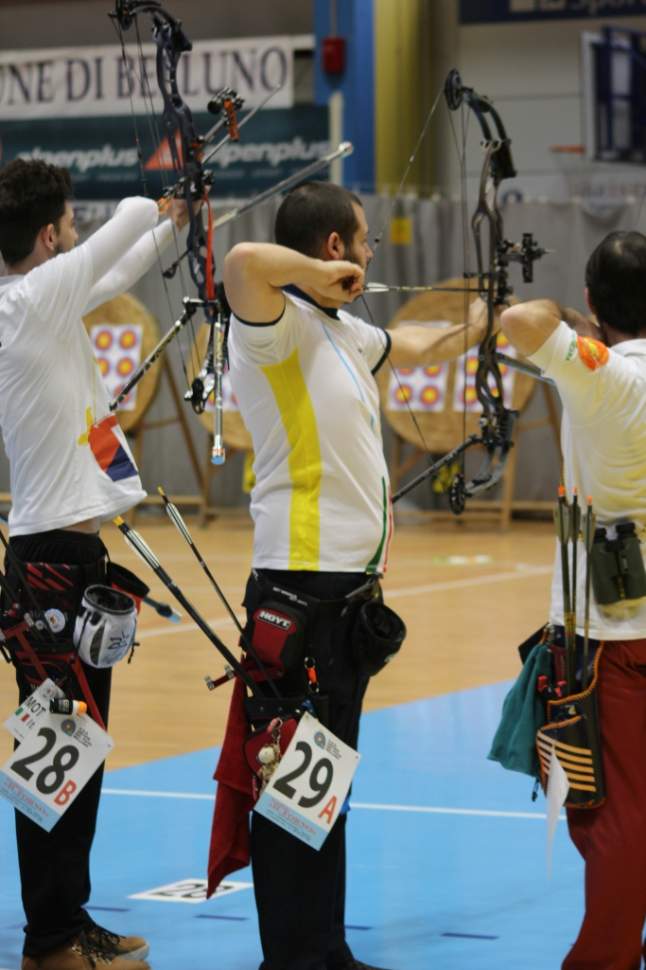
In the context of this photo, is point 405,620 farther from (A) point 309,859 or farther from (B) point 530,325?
(B) point 530,325

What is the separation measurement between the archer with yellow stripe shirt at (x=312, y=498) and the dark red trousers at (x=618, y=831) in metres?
0.45

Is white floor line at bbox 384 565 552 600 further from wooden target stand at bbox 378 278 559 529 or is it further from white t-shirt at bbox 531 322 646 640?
white t-shirt at bbox 531 322 646 640

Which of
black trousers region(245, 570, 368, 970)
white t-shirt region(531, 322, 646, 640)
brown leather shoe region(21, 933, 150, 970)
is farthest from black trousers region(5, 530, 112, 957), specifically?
white t-shirt region(531, 322, 646, 640)

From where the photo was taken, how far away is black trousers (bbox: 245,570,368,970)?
322 cm

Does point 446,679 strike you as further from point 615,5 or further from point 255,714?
point 615,5

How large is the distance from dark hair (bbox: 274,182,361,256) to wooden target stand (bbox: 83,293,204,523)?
9369mm

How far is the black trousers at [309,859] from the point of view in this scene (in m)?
3.22

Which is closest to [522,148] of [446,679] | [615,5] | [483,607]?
[615,5]

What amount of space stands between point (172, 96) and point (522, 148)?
12.5 m

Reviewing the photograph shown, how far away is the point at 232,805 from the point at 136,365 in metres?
9.70

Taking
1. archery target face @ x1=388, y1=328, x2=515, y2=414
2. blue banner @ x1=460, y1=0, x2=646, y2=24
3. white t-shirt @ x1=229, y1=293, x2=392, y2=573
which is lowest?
archery target face @ x1=388, y1=328, x2=515, y2=414

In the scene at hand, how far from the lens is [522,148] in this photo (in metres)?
15.8

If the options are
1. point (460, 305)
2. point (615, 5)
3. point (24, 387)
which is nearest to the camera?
point (24, 387)

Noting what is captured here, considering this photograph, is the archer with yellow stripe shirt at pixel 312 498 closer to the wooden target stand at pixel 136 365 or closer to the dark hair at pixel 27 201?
the dark hair at pixel 27 201
